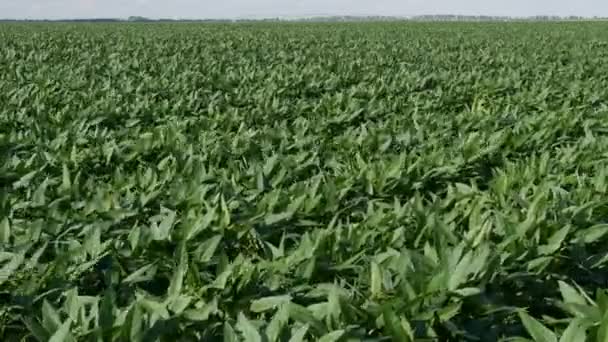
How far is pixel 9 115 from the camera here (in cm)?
693

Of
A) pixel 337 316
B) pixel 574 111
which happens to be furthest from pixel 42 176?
pixel 574 111

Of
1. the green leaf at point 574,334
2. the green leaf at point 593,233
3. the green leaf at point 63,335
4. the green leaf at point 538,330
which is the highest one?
the green leaf at point 63,335

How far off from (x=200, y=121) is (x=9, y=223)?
12.1 ft

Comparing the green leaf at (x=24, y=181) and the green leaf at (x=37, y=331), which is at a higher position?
the green leaf at (x=37, y=331)

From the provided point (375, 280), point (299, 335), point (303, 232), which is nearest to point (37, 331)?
point (299, 335)

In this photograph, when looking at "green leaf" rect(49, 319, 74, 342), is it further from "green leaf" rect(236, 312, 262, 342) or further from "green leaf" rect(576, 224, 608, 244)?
"green leaf" rect(576, 224, 608, 244)

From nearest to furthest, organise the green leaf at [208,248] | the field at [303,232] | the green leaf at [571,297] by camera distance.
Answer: the field at [303,232], the green leaf at [571,297], the green leaf at [208,248]

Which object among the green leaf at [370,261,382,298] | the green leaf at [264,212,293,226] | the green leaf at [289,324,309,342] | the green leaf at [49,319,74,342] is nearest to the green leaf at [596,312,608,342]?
the green leaf at [370,261,382,298]

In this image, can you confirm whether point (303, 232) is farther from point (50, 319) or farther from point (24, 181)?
point (24, 181)

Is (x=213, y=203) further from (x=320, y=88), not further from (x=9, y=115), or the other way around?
(x=320, y=88)

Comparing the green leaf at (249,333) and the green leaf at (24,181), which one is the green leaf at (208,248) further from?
the green leaf at (24,181)

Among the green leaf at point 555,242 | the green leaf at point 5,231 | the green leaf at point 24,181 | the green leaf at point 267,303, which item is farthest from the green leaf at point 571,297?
the green leaf at point 24,181

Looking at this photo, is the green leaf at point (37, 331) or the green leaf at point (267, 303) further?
the green leaf at point (267, 303)

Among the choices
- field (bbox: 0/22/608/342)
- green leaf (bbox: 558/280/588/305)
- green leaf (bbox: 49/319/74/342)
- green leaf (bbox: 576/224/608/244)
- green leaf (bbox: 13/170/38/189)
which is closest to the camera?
green leaf (bbox: 49/319/74/342)
